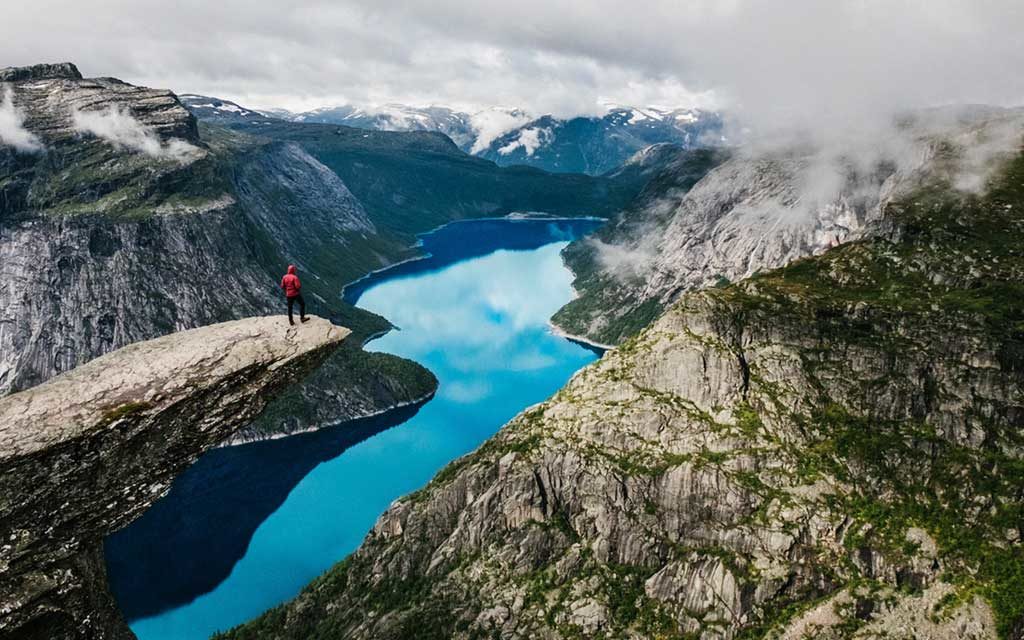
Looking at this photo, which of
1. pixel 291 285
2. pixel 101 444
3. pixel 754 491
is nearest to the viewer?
pixel 101 444

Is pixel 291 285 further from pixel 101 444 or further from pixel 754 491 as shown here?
pixel 754 491

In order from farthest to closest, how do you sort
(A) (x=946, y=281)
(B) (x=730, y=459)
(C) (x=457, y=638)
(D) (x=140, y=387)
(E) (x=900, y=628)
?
(A) (x=946, y=281) → (B) (x=730, y=459) → (C) (x=457, y=638) → (E) (x=900, y=628) → (D) (x=140, y=387)

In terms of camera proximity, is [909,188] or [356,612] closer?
[356,612]

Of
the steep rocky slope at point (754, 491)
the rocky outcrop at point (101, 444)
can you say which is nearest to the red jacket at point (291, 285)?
the rocky outcrop at point (101, 444)

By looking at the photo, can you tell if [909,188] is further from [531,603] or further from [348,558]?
[348,558]

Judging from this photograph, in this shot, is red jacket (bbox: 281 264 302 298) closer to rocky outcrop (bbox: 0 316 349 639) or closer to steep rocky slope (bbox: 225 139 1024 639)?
rocky outcrop (bbox: 0 316 349 639)

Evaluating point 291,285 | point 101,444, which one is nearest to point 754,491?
point 291,285

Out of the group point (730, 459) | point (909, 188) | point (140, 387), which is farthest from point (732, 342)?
point (140, 387)

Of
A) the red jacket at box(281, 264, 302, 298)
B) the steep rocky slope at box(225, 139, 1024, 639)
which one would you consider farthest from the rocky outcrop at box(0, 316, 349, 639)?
the steep rocky slope at box(225, 139, 1024, 639)
